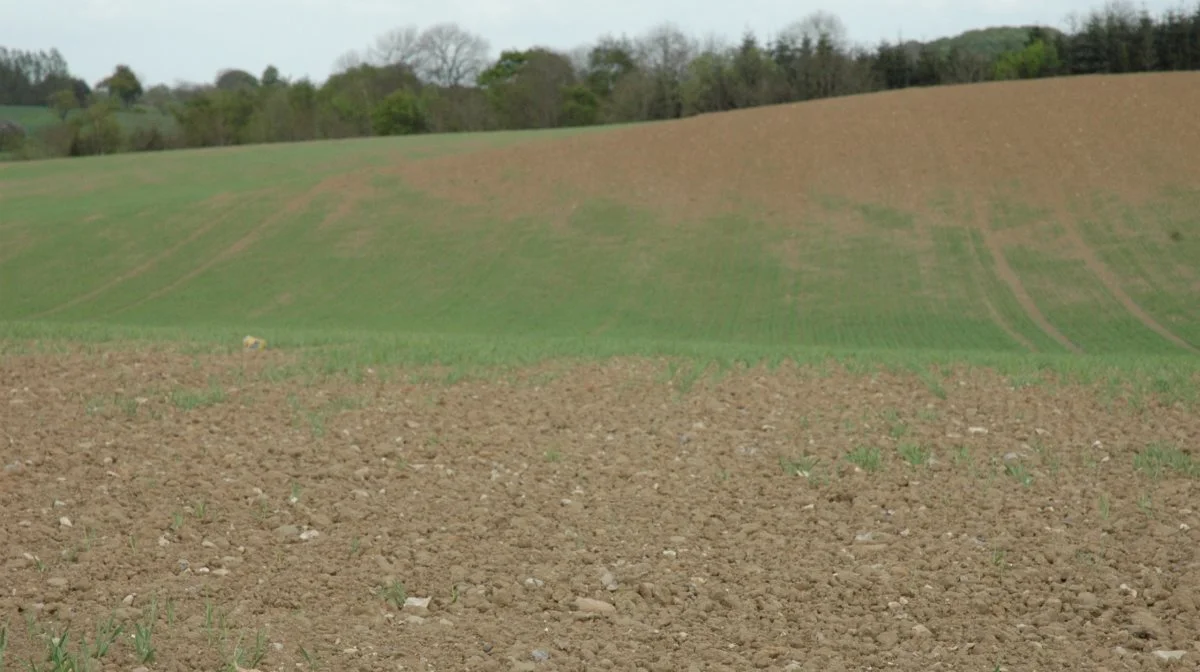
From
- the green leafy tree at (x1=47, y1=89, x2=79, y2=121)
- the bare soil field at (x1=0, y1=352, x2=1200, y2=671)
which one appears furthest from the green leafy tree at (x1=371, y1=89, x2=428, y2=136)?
the bare soil field at (x1=0, y1=352, x2=1200, y2=671)

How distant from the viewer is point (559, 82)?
9350 centimetres

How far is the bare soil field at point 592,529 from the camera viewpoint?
494 centimetres

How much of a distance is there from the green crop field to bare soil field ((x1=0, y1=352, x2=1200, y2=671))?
522 inches

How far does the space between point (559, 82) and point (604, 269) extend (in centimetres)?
6592

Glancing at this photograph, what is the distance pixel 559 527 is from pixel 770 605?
1561mm

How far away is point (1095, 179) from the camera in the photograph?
112 ft

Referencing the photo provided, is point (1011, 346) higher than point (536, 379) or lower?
lower

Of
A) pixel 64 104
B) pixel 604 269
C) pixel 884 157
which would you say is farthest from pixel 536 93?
pixel 604 269

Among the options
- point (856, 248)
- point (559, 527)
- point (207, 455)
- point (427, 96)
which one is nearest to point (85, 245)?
point (856, 248)

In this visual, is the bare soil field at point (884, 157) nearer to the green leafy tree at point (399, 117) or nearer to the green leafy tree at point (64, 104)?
the green leafy tree at point (399, 117)

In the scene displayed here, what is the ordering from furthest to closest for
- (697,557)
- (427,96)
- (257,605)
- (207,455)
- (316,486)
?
1. (427,96)
2. (207,455)
3. (316,486)
4. (697,557)
5. (257,605)

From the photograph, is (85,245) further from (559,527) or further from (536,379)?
(559,527)

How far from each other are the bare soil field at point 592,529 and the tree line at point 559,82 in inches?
2430

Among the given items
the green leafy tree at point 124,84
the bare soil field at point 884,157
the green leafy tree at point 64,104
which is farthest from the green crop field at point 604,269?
the green leafy tree at point 124,84
